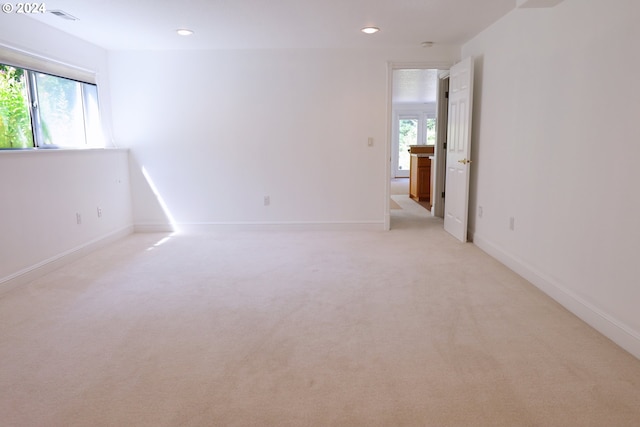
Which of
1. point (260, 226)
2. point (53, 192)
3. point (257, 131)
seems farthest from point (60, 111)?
point (260, 226)

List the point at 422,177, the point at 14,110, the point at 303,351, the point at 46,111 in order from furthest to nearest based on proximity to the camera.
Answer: the point at 422,177
the point at 46,111
the point at 14,110
the point at 303,351

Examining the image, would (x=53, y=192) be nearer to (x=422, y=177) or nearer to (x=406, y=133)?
(x=422, y=177)

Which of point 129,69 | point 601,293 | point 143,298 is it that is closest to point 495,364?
point 601,293

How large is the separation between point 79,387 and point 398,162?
41.7 ft

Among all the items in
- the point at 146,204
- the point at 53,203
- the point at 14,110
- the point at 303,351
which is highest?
the point at 14,110

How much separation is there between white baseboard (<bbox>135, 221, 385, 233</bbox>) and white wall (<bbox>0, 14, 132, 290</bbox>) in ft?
1.58

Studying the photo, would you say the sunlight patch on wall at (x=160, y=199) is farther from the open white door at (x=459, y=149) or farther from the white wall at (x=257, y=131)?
the open white door at (x=459, y=149)

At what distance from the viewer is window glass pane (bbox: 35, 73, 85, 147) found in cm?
411

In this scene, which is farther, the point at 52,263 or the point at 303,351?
the point at 52,263

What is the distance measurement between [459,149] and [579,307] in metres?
2.55

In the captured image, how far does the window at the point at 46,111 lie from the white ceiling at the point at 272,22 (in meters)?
0.55

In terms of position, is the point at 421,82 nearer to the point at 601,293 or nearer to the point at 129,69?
the point at 129,69

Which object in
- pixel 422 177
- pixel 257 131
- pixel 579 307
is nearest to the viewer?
pixel 579 307

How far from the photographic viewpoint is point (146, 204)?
557cm
